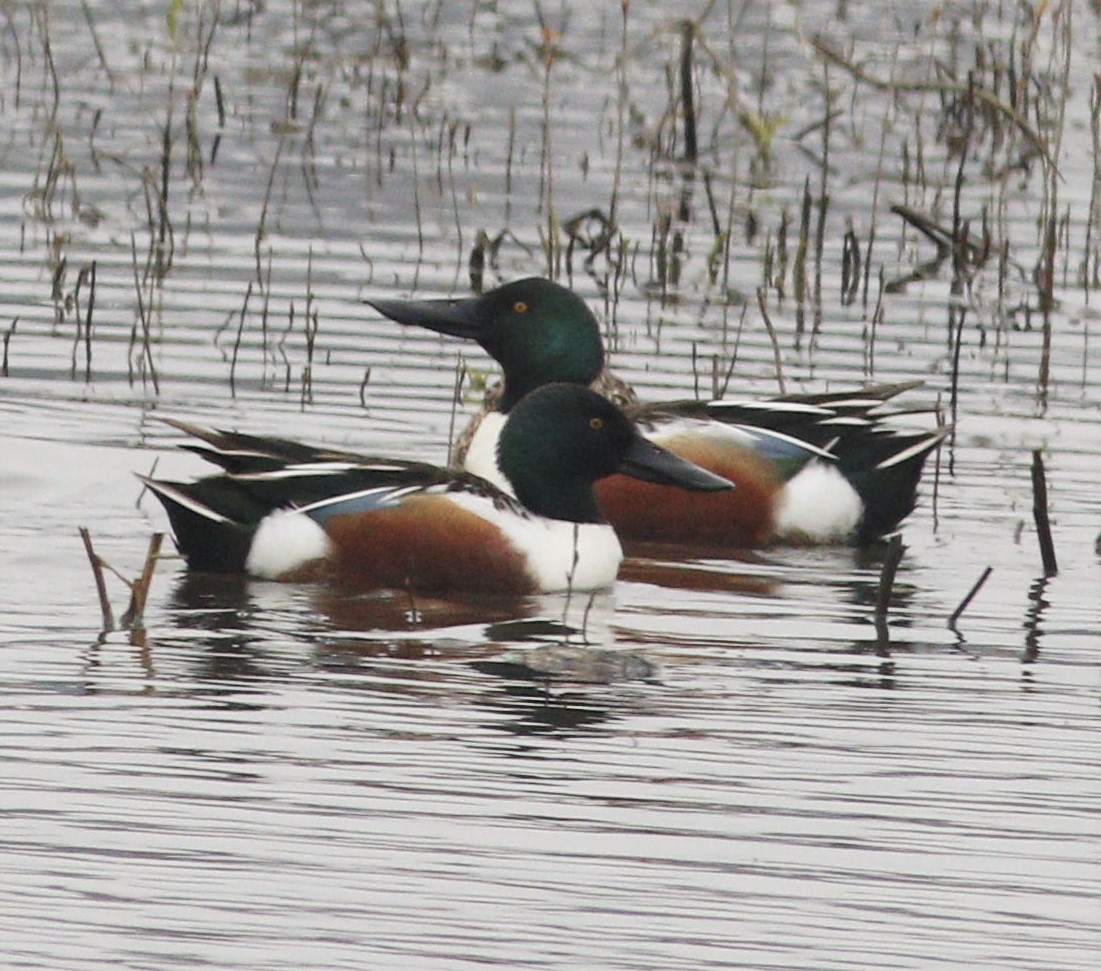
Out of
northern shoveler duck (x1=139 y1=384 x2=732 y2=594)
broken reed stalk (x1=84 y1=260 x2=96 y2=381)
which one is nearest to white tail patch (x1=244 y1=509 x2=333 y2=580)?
northern shoveler duck (x1=139 y1=384 x2=732 y2=594)

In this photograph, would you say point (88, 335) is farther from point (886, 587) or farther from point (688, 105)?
point (688, 105)

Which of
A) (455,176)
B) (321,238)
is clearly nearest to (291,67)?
(455,176)

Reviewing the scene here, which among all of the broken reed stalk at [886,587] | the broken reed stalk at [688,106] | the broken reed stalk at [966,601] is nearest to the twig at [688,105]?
the broken reed stalk at [688,106]

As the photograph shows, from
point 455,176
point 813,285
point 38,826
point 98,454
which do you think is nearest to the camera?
point 38,826

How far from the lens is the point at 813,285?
11.9 metres

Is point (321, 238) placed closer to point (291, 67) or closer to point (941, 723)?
point (291, 67)

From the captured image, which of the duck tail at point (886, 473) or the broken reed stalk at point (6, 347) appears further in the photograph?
the broken reed stalk at point (6, 347)

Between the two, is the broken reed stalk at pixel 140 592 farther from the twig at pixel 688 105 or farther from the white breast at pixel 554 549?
the twig at pixel 688 105

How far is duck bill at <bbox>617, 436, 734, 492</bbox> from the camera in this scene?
8023 mm

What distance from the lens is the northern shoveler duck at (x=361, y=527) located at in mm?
7625

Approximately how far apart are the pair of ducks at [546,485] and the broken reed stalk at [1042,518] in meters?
0.85

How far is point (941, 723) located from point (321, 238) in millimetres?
6744

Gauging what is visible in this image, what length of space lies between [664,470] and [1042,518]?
1036 millimetres

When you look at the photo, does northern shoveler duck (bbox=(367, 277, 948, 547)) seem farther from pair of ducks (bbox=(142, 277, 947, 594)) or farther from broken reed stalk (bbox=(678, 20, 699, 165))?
broken reed stalk (bbox=(678, 20, 699, 165))
